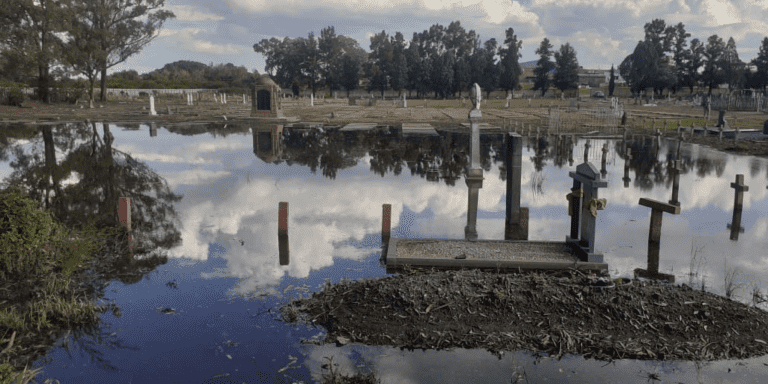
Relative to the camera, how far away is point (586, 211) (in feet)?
35.4

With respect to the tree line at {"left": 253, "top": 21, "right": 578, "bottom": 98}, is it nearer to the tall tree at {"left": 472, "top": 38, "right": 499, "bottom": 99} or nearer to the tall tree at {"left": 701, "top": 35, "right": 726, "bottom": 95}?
the tall tree at {"left": 472, "top": 38, "right": 499, "bottom": 99}

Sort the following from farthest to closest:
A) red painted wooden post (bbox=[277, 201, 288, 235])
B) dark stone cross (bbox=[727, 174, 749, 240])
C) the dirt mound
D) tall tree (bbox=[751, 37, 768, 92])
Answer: tall tree (bbox=[751, 37, 768, 92])
dark stone cross (bbox=[727, 174, 749, 240])
red painted wooden post (bbox=[277, 201, 288, 235])
the dirt mound

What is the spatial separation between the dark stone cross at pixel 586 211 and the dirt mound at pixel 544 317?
70.8 inches

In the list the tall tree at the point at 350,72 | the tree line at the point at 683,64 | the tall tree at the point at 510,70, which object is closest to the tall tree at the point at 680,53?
the tree line at the point at 683,64

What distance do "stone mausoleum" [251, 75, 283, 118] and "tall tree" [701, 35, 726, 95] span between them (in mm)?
78475

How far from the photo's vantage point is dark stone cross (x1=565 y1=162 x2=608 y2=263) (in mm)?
10477

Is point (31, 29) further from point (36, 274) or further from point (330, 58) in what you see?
point (330, 58)

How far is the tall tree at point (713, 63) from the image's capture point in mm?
100356

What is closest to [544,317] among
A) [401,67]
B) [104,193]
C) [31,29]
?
[104,193]

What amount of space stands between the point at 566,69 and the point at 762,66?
98.6 ft

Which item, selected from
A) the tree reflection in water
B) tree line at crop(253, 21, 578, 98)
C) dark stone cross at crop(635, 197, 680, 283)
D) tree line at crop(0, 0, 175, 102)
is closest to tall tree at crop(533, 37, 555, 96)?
tree line at crop(253, 21, 578, 98)

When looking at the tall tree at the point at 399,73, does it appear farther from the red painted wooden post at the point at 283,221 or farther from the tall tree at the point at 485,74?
the red painted wooden post at the point at 283,221

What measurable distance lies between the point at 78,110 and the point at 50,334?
54600 millimetres

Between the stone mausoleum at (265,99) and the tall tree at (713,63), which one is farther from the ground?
the tall tree at (713,63)
